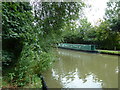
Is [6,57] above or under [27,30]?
under

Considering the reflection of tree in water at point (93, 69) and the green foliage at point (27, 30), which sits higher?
the green foliage at point (27, 30)

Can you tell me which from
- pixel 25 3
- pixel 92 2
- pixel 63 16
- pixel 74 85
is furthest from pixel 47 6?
pixel 74 85

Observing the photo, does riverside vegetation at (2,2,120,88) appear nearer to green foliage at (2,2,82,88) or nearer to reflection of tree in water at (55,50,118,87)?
green foliage at (2,2,82,88)

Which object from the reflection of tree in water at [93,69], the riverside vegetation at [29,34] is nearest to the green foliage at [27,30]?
the riverside vegetation at [29,34]

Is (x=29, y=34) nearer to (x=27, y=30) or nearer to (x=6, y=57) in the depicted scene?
(x=27, y=30)

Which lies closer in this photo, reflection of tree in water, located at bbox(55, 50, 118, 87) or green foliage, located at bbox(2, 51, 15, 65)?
green foliage, located at bbox(2, 51, 15, 65)

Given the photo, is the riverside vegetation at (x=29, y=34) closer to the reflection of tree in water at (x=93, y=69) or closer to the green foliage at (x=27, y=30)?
the green foliage at (x=27, y=30)

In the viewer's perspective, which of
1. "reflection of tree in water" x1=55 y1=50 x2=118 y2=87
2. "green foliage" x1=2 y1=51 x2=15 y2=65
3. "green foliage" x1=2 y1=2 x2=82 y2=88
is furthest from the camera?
"reflection of tree in water" x1=55 y1=50 x2=118 y2=87

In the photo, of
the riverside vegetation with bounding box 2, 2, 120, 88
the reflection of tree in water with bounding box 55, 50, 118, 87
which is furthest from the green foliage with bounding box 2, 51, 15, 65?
the reflection of tree in water with bounding box 55, 50, 118, 87

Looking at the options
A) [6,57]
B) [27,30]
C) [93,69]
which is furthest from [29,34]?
[93,69]

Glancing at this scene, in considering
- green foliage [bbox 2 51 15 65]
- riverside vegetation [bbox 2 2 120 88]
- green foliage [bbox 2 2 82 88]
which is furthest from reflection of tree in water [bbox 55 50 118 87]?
green foliage [bbox 2 51 15 65]

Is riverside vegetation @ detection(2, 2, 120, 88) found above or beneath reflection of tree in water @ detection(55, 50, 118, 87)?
above

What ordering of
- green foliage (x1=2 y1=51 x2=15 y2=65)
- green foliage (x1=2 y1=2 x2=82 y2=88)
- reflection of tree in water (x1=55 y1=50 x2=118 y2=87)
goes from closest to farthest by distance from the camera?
1. green foliage (x1=2 y1=2 x2=82 y2=88)
2. green foliage (x1=2 y1=51 x2=15 y2=65)
3. reflection of tree in water (x1=55 y1=50 x2=118 y2=87)

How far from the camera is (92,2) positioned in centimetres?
386
